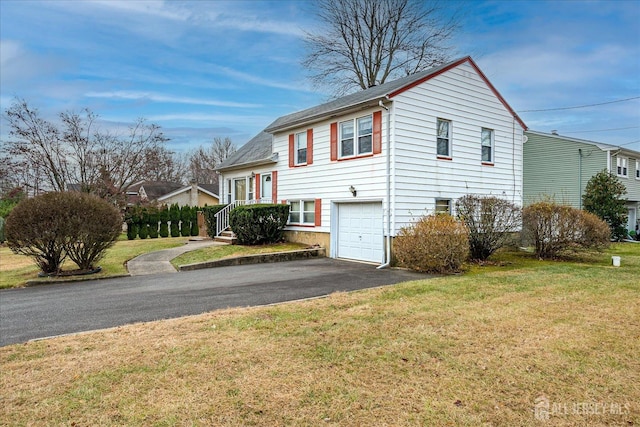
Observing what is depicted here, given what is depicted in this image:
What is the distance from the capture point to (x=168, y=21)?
14117mm

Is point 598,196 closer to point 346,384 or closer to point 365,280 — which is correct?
point 365,280

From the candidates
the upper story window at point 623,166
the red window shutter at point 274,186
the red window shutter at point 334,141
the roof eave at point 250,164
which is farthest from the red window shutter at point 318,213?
the upper story window at point 623,166

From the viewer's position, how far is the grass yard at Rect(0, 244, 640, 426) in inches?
124

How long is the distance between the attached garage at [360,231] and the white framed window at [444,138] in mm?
3023

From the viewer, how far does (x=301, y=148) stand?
53.1 ft

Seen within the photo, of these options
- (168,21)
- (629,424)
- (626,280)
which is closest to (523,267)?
(626,280)

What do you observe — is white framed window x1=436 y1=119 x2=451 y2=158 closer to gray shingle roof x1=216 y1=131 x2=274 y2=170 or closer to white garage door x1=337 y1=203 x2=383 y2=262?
white garage door x1=337 y1=203 x2=383 y2=262

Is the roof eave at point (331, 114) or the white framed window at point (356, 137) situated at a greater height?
the roof eave at point (331, 114)

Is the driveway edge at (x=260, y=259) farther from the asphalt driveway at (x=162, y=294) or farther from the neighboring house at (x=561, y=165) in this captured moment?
the neighboring house at (x=561, y=165)

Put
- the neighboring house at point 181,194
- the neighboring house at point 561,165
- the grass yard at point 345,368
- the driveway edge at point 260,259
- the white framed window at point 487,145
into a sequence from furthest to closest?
1. the neighboring house at point 181,194
2. the neighboring house at point 561,165
3. the white framed window at point 487,145
4. the driveway edge at point 260,259
5. the grass yard at point 345,368

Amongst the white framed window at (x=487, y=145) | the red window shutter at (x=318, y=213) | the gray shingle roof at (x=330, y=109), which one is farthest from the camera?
the red window shutter at (x=318, y=213)

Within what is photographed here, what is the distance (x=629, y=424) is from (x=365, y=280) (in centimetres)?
678

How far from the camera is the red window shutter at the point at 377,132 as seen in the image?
12.5 m

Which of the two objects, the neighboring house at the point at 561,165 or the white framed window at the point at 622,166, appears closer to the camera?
the neighboring house at the point at 561,165
